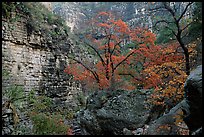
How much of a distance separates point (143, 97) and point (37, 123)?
4.95 m

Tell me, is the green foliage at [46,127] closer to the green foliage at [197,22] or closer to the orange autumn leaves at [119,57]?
the orange autumn leaves at [119,57]

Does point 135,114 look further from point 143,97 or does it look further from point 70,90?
point 70,90

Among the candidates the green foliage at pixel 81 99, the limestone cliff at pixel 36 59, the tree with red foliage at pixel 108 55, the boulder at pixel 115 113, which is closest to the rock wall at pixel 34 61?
the limestone cliff at pixel 36 59

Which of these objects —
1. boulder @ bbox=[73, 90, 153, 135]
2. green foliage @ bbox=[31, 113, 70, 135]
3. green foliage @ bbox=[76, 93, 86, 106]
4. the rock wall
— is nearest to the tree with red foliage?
the rock wall

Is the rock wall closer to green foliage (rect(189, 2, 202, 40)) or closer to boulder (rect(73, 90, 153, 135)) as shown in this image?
boulder (rect(73, 90, 153, 135))

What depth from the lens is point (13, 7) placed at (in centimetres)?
1284

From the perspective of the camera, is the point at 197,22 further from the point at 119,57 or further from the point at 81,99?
the point at 81,99

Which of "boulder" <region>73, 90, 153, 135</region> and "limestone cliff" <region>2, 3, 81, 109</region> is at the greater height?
"limestone cliff" <region>2, 3, 81, 109</region>

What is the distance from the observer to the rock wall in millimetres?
12078

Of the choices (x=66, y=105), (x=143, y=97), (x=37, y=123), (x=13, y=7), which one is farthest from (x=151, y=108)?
(x=13, y=7)

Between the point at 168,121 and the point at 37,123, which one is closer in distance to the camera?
the point at 168,121

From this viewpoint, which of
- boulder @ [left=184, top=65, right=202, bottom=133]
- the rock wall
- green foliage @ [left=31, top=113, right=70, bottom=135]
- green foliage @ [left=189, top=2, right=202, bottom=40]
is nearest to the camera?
boulder @ [left=184, top=65, right=202, bottom=133]

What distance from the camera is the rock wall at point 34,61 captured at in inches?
476

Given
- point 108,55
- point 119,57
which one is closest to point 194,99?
point 108,55
